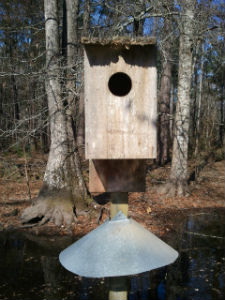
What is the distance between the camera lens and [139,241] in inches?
83.2

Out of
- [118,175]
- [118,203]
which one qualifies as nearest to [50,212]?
[118,203]

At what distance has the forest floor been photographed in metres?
7.05

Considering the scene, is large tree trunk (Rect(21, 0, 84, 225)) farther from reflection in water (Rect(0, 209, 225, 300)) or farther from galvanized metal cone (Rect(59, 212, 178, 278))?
galvanized metal cone (Rect(59, 212, 178, 278))

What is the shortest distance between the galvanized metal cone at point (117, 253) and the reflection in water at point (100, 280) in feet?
7.31

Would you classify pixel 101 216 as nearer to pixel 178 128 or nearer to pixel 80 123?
pixel 178 128

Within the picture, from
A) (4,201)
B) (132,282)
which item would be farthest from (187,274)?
(4,201)

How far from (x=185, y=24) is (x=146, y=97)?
724cm

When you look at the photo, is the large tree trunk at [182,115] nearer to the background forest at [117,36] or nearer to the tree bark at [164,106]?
the background forest at [117,36]

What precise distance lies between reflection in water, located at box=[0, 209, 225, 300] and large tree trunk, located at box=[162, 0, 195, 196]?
273cm

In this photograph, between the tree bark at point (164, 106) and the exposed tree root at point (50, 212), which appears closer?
the exposed tree root at point (50, 212)

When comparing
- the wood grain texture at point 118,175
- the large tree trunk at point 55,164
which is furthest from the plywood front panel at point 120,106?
the large tree trunk at point 55,164

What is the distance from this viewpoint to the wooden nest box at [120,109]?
253 centimetres

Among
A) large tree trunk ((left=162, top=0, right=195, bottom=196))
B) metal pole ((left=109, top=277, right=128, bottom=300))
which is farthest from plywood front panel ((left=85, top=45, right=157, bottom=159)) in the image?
large tree trunk ((left=162, top=0, right=195, bottom=196))

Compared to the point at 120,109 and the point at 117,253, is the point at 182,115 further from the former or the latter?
the point at 117,253
